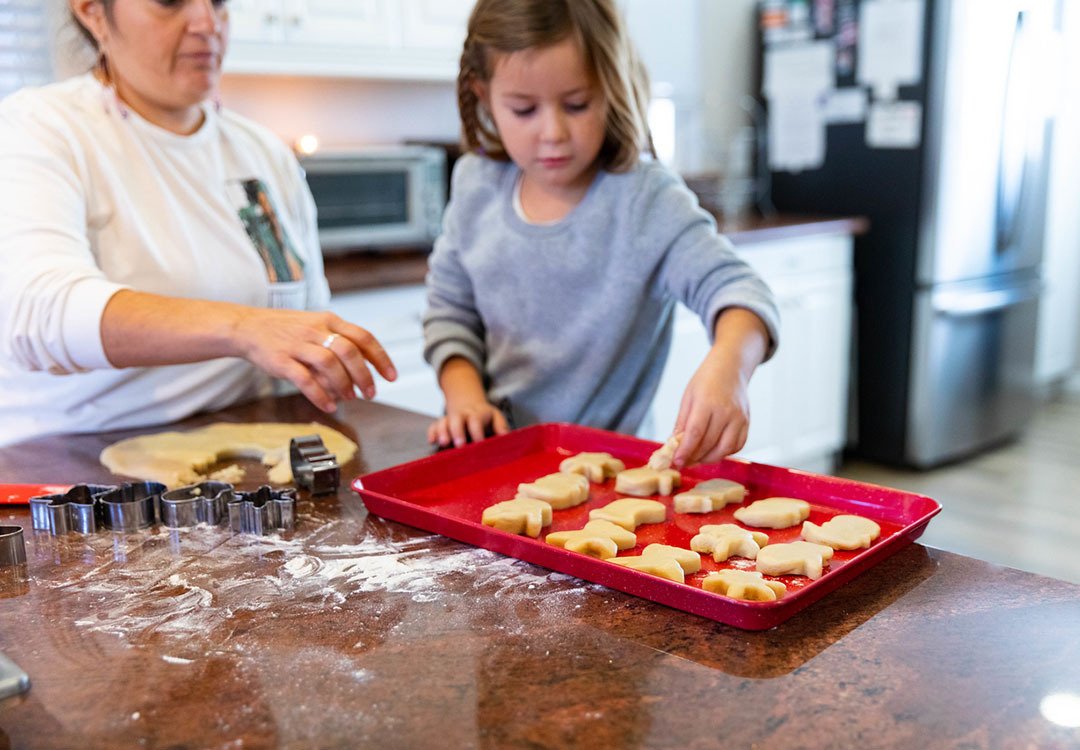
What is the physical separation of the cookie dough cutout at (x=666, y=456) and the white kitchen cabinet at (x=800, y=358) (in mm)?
1914

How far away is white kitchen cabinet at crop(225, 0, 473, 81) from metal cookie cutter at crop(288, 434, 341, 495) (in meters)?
1.55

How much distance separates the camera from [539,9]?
4.10 feet

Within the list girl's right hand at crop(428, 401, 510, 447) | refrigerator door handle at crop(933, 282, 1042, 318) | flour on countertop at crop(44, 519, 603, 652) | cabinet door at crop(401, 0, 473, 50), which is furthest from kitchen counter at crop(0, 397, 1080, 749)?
refrigerator door handle at crop(933, 282, 1042, 318)

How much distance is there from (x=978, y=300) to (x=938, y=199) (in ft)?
1.30

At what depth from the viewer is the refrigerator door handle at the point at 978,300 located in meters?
3.23

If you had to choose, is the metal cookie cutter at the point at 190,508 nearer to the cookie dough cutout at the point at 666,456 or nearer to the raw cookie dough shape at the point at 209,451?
the raw cookie dough shape at the point at 209,451

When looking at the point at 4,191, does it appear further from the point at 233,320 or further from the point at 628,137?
the point at 628,137

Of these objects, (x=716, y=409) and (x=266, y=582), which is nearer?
(x=266, y=582)

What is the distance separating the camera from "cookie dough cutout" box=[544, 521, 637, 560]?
817mm

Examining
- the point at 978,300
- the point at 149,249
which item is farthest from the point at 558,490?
the point at 978,300

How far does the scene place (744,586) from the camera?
71cm

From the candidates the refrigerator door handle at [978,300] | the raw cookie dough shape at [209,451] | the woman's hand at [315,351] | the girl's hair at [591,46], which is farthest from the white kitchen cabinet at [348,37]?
the refrigerator door handle at [978,300]

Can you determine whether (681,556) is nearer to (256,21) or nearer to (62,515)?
(62,515)

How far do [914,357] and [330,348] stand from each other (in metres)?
2.70
